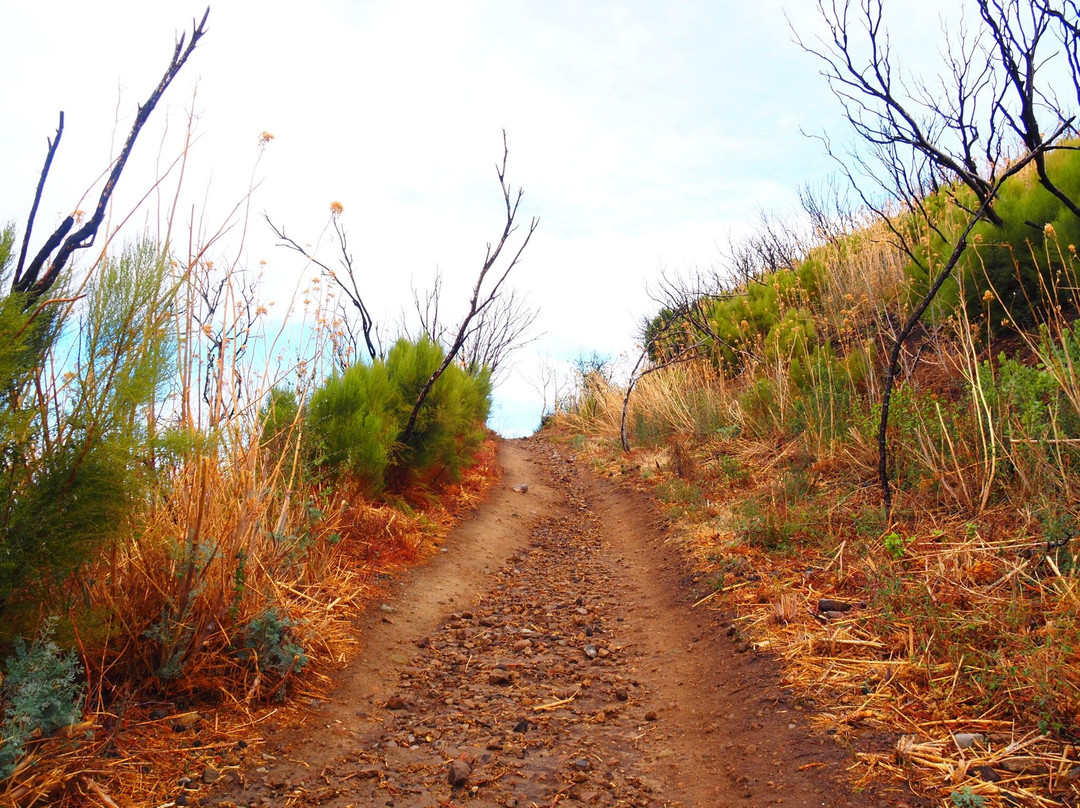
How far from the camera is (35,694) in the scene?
2.10 meters

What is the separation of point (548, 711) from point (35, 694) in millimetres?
1914

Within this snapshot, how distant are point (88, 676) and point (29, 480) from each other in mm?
715

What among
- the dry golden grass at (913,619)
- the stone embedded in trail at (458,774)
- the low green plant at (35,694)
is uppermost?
the low green plant at (35,694)

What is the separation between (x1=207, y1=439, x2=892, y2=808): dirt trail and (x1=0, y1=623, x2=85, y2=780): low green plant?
1.83 feet

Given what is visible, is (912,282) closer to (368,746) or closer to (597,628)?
(597,628)

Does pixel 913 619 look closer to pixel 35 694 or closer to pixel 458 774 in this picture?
pixel 458 774

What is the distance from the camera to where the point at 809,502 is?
516 centimetres

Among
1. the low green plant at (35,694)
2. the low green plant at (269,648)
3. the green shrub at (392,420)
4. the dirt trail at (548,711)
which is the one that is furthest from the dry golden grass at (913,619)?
the low green plant at (35,694)

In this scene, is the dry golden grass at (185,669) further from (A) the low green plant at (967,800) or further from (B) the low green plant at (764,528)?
(B) the low green plant at (764,528)

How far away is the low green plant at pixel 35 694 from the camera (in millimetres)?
2037

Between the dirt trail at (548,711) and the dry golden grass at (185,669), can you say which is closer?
the dry golden grass at (185,669)

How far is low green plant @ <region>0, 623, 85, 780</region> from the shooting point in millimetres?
2037

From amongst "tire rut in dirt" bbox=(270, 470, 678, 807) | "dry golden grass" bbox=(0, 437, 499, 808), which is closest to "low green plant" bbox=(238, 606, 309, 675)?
"dry golden grass" bbox=(0, 437, 499, 808)

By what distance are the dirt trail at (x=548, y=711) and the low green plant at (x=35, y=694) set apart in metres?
0.56
